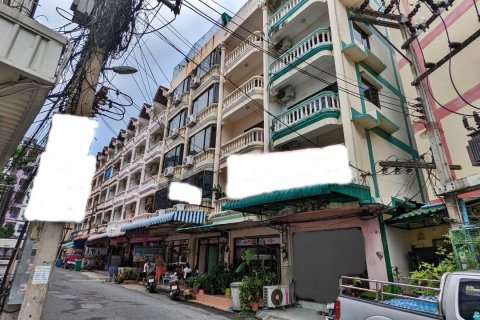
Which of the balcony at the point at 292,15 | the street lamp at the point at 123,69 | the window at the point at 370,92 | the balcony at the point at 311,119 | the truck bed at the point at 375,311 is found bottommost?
the truck bed at the point at 375,311

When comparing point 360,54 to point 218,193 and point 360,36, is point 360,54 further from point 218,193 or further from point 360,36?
point 218,193

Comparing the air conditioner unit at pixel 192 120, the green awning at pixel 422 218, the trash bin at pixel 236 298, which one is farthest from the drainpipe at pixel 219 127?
the green awning at pixel 422 218

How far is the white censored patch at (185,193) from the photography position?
17828 millimetres

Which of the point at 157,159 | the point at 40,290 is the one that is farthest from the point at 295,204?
the point at 157,159

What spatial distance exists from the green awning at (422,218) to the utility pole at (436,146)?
1.11 meters

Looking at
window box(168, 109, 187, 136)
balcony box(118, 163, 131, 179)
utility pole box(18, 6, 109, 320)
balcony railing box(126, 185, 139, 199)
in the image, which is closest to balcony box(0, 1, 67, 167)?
utility pole box(18, 6, 109, 320)

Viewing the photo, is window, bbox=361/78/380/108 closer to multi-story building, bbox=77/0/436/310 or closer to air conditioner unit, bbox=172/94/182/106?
multi-story building, bbox=77/0/436/310

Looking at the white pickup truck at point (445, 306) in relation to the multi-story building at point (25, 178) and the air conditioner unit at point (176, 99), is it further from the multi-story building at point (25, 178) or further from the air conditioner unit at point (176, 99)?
the air conditioner unit at point (176, 99)

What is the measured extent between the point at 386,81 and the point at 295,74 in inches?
202

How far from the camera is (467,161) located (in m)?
10.4

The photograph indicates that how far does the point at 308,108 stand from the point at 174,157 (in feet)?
41.5

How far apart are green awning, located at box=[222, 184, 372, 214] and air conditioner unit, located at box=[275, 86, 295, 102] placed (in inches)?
248

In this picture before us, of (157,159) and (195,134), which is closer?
(195,134)

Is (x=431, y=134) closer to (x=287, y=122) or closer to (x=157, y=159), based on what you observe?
(x=287, y=122)
